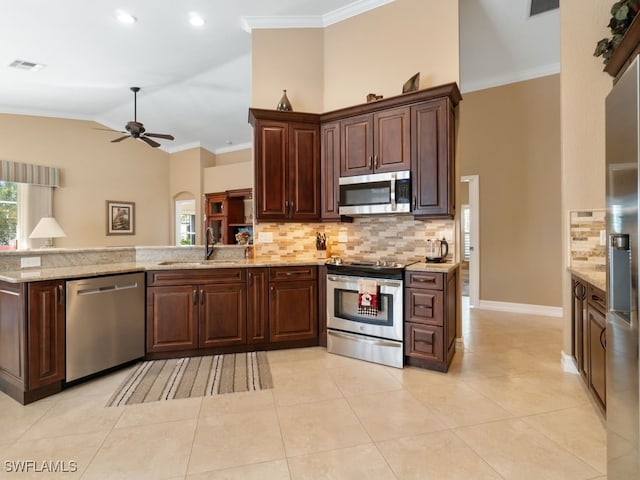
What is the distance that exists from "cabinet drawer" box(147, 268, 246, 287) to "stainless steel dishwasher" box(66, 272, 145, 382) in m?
0.13

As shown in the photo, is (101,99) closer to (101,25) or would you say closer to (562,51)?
(101,25)

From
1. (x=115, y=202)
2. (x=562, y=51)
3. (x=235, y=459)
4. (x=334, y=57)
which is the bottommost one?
(x=235, y=459)

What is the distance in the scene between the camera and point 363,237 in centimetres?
391

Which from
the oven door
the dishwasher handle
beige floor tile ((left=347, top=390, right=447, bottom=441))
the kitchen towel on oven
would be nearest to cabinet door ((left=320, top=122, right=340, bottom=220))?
the oven door

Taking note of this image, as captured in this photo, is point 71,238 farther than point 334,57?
Yes

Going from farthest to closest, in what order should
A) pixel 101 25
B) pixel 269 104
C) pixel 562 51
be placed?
pixel 269 104, pixel 101 25, pixel 562 51

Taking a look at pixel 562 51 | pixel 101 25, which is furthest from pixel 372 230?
pixel 101 25

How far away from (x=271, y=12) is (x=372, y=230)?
2.72 m

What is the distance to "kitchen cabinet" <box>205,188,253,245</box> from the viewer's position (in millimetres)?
7898

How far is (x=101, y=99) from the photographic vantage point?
19.4 feet

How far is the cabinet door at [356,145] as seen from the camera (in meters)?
3.46

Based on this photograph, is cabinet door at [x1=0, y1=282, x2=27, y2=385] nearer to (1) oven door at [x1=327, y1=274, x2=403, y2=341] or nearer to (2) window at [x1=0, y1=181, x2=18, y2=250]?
(1) oven door at [x1=327, y1=274, x2=403, y2=341]

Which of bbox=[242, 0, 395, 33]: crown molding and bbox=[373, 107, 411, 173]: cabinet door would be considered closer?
bbox=[373, 107, 411, 173]: cabinet door

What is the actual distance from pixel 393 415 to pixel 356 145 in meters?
2.54
